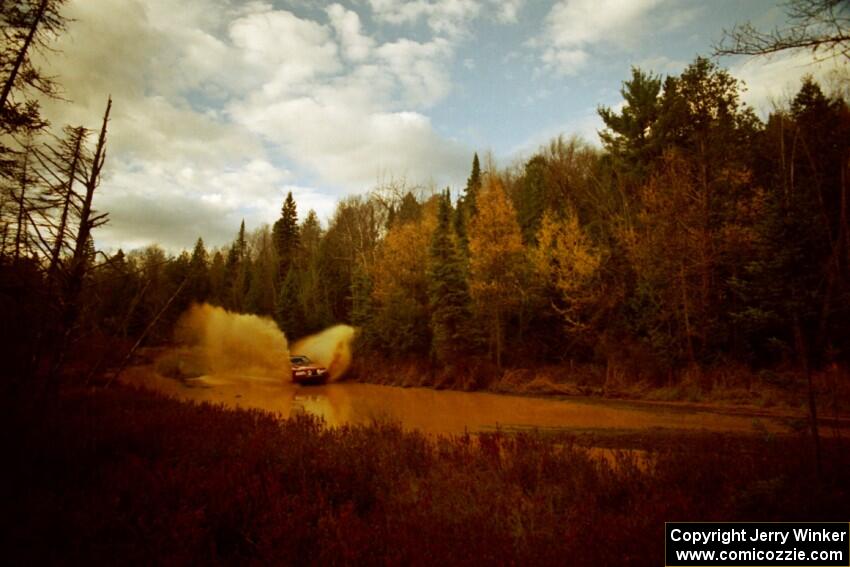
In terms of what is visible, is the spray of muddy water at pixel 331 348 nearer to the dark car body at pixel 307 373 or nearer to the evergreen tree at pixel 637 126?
the dark car body at pixel 307 373

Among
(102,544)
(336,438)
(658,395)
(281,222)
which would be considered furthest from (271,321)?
(102,544)

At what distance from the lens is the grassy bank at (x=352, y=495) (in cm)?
453

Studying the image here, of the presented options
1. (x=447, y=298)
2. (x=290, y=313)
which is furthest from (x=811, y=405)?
(x=290, y=313)

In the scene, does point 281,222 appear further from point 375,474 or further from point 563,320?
point 375,474

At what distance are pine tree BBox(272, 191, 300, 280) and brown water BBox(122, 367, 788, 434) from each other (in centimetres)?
3717

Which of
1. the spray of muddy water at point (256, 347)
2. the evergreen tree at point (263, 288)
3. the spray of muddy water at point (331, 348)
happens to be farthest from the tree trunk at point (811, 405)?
the evergreen tree at point (263, 288)

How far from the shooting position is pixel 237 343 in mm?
45938

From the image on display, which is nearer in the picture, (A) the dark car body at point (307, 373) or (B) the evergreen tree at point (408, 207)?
(A) the dark car body at point (307, 373)

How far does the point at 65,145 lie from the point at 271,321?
47.7m

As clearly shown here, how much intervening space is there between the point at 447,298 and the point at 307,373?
12362 millimetres

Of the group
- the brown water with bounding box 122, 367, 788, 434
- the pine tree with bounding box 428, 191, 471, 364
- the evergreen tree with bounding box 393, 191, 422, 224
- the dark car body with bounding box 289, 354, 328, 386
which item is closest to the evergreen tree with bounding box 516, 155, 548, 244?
the pine tree with bounding box 428, 191, 471, 364

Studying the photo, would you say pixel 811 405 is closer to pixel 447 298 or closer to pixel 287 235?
pixel 447 298

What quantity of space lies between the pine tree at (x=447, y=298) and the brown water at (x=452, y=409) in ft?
12.1

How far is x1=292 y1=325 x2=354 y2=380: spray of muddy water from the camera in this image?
4056 centimetres
